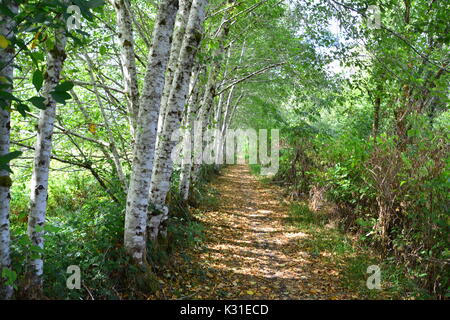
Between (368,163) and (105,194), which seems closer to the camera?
(105,194)

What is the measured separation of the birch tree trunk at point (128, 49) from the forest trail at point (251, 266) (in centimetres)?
282

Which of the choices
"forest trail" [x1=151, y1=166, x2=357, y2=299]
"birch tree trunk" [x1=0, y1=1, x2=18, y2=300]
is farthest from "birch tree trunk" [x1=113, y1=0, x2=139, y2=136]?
"forest trail" [x1=151, y1=166, x2=357, y2=299]

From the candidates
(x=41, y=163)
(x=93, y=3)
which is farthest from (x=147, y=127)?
(x=93, y=3)

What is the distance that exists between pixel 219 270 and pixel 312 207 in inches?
194

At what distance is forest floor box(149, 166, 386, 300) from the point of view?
4.72 m

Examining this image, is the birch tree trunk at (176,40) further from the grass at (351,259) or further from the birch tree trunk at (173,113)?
the grass at (351,259)

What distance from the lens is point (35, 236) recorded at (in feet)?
10.1

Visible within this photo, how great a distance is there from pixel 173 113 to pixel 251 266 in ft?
10.4

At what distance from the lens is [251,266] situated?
5801 millimetres

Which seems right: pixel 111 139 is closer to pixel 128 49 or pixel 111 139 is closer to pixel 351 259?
pixel 128 49

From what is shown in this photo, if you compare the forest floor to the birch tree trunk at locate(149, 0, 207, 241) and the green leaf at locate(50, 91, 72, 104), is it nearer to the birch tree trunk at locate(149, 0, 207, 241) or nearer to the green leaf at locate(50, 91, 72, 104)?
the birch tree trunk at locate(149, 0, 207, 241)
